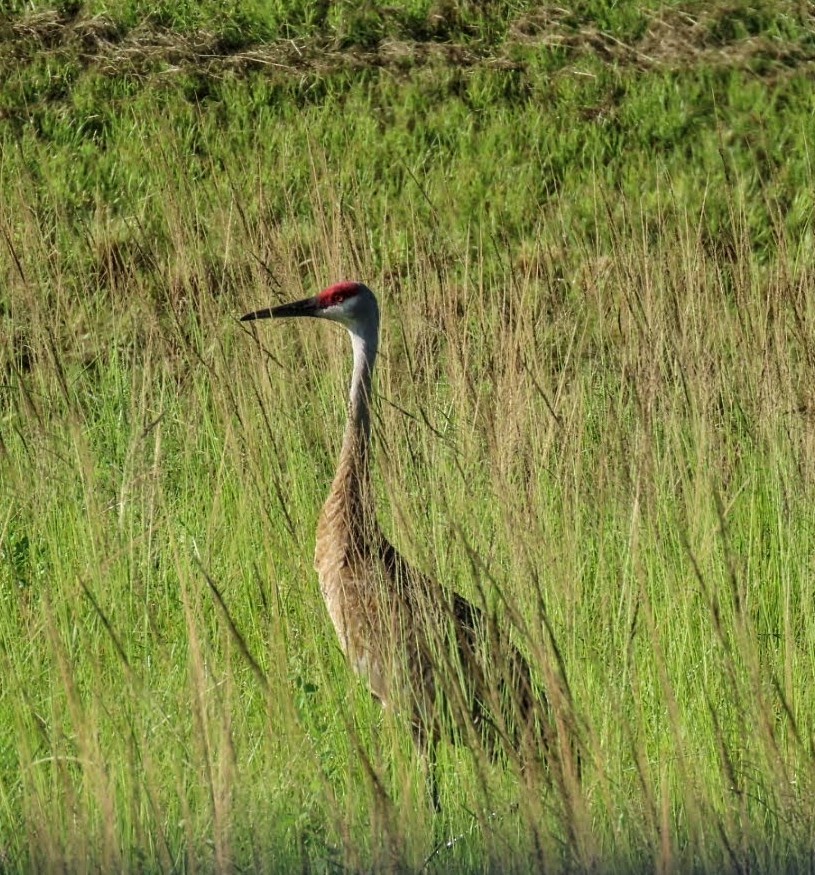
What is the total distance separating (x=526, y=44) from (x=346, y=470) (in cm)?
446

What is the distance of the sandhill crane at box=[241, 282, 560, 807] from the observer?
120 inches

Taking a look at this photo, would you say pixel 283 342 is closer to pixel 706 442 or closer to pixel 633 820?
pixel 706 442

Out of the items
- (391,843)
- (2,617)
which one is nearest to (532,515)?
(391,843)

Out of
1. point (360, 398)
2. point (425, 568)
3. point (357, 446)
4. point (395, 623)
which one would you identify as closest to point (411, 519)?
point (425, 568)

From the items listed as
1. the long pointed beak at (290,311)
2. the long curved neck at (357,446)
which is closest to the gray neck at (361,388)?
the long curved neck at (357,446)

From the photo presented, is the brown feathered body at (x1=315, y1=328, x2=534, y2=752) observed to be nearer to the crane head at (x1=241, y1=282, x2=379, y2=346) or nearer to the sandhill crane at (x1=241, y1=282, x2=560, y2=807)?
the sandhill crane at (x1=241, y1=282, x2=560, y2=807)

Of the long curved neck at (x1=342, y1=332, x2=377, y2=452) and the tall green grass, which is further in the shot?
the long curved neck at (x1=342, y1=332, x2=377, y2=452)

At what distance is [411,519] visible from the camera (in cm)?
326

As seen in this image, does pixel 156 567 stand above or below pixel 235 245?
below

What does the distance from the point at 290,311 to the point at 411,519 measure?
3.54 ft

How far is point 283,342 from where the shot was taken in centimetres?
501

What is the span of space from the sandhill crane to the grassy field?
0.08m

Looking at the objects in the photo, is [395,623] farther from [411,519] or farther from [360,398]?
[360,398]

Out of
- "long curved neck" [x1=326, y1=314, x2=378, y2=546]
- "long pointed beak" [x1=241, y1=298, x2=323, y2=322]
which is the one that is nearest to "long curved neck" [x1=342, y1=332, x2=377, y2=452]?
"long curved neck" [x1=326, y1=314, x2=378, y2=546]
